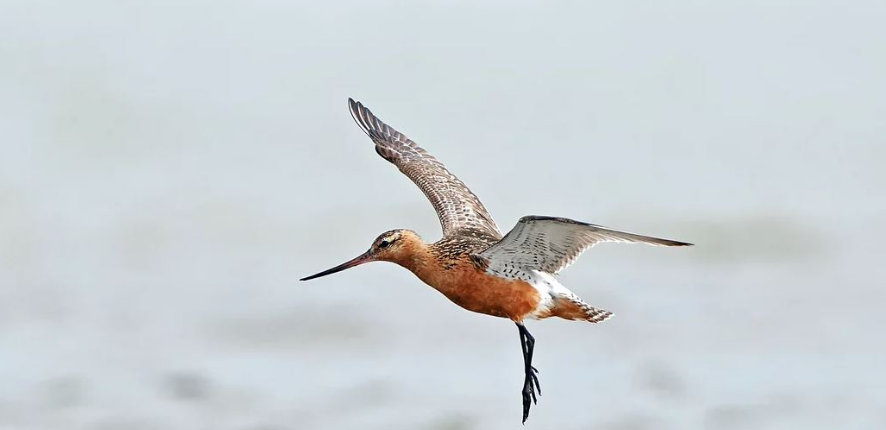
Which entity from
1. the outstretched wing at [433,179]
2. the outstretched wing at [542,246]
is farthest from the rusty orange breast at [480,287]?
the outstretched wing at [433,179]

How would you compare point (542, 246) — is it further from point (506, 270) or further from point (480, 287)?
point (480, 287)

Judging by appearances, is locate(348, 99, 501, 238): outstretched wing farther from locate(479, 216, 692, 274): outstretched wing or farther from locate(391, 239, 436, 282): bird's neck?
locate(479, 216, 692, 274): outstretched wing

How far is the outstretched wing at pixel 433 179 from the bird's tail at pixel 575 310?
1375 millimetres

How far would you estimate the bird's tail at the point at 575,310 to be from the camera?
41.9 ft

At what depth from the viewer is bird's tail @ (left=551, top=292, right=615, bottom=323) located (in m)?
12.8

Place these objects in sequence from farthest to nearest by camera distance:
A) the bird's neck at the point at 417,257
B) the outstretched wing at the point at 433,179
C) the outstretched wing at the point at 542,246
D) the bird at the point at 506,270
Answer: the outstretched wing at the point at 433,179 < the bird's neck at the point at 417,257 < the bird at the point at 506,270 < the outstretched wing at the point at 542,246

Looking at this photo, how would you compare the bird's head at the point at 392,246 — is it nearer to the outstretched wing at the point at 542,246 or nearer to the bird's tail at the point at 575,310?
the outstretched wing at the point at 542,246

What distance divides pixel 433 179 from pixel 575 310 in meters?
3.03

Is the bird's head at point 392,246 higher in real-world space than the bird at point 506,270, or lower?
higher

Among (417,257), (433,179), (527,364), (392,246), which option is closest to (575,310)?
(527,364)

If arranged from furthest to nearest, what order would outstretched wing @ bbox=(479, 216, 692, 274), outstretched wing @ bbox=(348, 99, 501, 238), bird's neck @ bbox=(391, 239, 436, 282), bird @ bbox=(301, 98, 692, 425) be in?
outstretched wing @ bbox=(348, 99, 501, 238) < bird's neck @ bbox=(391, 239, 436, 282) < bird @ bbox=(301, 98, 692, 425) < outstretched wing @ bbox=(479, 216, 692, 274)

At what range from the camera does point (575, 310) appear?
12859mm

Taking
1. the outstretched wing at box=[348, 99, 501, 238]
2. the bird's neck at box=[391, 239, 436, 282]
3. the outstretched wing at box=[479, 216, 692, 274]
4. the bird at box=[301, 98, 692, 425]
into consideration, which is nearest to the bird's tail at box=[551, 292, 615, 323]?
the bird at box=[301, 98, 692, 425]

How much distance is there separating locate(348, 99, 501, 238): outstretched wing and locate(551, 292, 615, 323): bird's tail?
4.51ft
